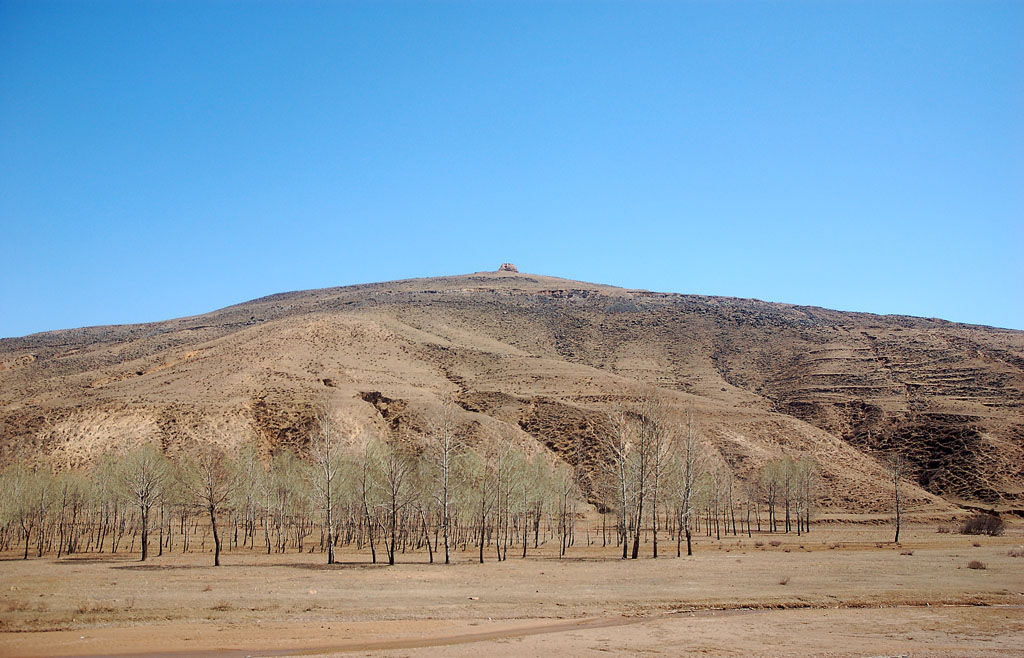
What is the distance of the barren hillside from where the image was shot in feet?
327

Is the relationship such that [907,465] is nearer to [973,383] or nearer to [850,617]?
[973,383]

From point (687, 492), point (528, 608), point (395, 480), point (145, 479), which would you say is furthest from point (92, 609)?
point (687, 492)

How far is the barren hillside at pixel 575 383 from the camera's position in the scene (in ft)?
327

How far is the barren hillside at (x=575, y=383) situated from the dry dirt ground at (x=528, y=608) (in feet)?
182

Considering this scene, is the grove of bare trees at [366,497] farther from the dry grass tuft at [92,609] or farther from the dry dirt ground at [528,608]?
the dry grass tuft at [92,609]

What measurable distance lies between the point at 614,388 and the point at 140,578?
9522cm

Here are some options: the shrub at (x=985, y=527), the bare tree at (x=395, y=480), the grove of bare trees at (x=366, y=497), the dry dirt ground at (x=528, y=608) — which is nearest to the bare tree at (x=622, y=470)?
the grove of bare trees at (x=366, y=497)

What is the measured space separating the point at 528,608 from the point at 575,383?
10052 centimetres

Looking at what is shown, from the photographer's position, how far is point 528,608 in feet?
98.3

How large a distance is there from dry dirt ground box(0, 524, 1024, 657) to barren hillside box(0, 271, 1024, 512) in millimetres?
55513

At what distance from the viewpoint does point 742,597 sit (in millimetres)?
31859

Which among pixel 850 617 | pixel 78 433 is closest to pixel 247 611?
pixel 850 617

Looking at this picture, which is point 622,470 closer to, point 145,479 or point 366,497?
point 366,497

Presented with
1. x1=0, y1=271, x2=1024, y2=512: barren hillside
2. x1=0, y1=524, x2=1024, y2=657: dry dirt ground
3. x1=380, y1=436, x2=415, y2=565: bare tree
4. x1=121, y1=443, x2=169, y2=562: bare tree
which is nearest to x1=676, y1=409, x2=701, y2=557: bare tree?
x1=0, y1=524, x2=1024, y2=657: dry dirt ground
